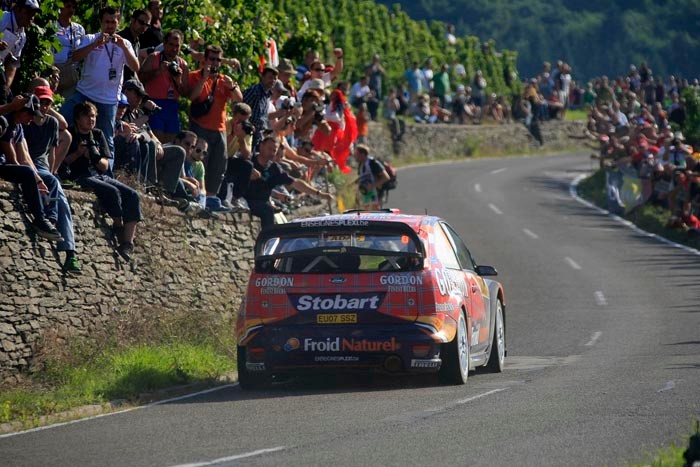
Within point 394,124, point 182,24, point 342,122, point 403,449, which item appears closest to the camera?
point 403,449

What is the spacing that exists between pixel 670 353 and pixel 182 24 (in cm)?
936

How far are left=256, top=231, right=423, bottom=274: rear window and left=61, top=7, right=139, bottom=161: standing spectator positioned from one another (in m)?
3.22

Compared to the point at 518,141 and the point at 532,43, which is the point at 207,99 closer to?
the point at 518,141

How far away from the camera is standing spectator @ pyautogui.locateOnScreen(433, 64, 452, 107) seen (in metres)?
52.9

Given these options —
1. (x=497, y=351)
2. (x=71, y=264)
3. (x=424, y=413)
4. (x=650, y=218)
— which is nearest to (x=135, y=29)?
Answer: (x=71, y=264)

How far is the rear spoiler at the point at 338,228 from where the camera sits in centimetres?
1398

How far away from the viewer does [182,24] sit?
21.8m

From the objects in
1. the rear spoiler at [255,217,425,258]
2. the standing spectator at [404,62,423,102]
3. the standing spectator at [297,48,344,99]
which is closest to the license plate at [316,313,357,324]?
the rear spoiler at [255,217,425,258]

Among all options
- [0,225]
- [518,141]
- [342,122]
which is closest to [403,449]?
[0,225]

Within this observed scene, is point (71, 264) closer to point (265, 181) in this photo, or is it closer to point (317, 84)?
point (265, 181)

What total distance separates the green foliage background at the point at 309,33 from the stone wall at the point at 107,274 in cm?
207

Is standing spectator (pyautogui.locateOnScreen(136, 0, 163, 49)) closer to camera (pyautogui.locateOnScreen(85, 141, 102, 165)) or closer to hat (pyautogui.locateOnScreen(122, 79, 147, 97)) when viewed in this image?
hat (pyautogui.locateOnScreen(122, 79, 147, 97))

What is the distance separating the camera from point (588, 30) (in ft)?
396

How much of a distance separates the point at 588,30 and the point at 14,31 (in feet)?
360
